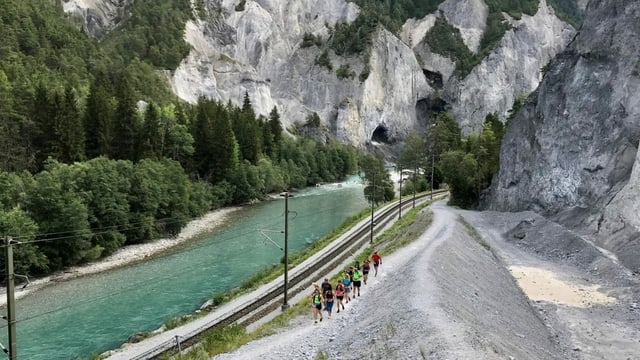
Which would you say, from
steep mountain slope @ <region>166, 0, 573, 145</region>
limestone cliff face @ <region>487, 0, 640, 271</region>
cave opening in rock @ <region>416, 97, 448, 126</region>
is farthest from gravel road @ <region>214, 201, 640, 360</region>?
cave opening in rock @ <region>416, 97, 448, 126</region>

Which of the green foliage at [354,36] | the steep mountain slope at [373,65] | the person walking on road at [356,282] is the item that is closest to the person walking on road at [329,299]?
the person walking on road at [356,282]

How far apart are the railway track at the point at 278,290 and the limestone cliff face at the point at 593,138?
48.5ft

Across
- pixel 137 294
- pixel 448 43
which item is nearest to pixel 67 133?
pixel 137 294

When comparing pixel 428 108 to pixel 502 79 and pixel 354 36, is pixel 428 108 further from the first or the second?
pixel 354 36

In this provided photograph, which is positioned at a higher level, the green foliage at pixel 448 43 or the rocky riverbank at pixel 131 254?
the green foliage at pixel 448 43

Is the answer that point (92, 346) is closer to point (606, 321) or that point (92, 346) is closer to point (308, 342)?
point (308, 342)

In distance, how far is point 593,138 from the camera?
3581 cm

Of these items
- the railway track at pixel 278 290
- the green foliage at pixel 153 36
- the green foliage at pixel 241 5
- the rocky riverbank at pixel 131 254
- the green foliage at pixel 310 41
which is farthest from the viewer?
the green foliage at pixel 310 41

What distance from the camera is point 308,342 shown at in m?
17.3

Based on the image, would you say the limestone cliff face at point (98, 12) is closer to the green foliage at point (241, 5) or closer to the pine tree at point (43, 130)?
the green foliage at point (241, 5)

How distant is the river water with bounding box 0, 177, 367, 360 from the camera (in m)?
26.0

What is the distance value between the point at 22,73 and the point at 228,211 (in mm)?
33927

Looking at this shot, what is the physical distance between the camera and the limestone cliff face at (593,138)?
29.5 m

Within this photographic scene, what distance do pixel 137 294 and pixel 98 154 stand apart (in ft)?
91.1
